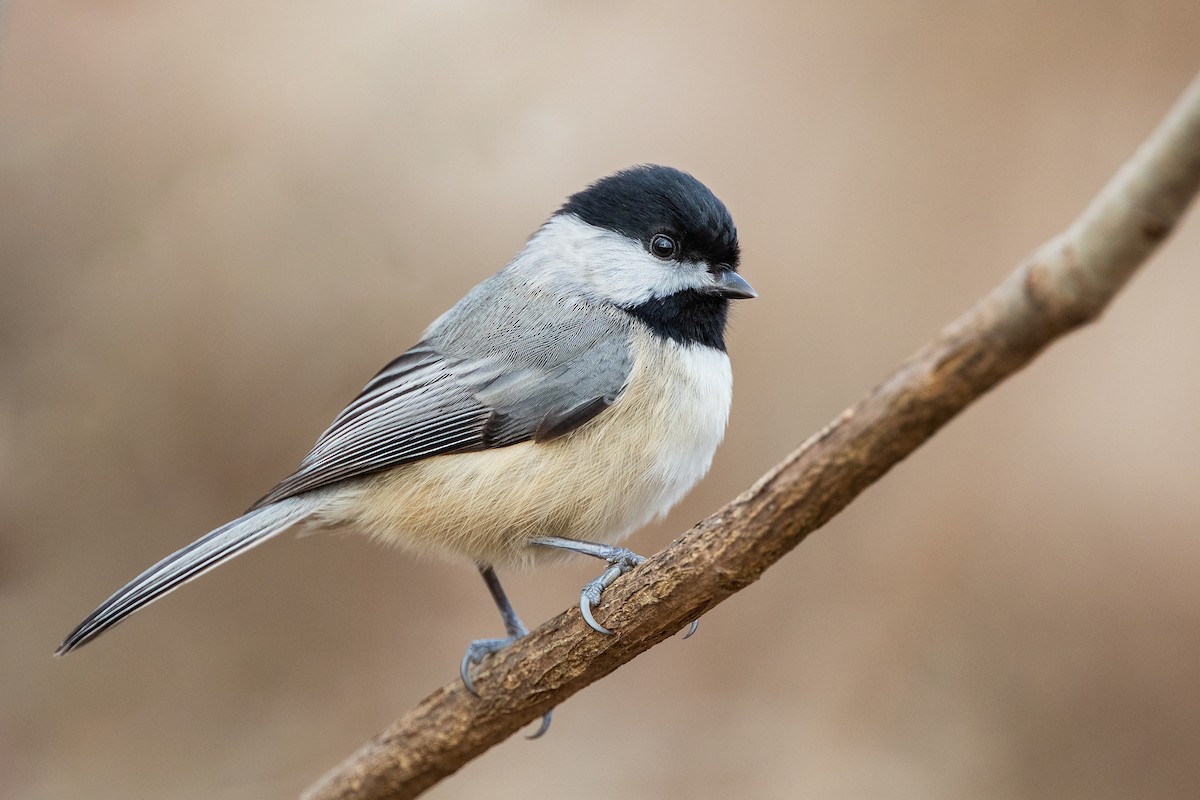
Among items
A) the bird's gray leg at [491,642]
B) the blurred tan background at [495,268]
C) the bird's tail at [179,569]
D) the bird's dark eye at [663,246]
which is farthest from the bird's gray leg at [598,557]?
the blurred tan background at [495,268]

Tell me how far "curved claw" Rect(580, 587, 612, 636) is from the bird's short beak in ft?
2.78

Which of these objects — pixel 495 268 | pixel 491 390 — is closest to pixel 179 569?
pixel 491 390

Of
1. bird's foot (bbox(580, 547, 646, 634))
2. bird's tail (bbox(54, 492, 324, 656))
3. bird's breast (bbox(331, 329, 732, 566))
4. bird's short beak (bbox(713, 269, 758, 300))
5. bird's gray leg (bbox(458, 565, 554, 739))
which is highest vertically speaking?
bird's tail (bbox(54, 492, 324, 656))

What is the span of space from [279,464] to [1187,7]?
12.0 ft

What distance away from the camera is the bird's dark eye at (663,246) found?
2.38 m

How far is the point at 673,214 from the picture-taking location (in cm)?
236

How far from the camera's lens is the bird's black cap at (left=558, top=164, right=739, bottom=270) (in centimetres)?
235

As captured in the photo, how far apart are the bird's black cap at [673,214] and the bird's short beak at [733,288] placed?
0.06 meters

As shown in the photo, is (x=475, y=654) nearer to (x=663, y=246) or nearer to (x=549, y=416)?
(x=549, y=416)

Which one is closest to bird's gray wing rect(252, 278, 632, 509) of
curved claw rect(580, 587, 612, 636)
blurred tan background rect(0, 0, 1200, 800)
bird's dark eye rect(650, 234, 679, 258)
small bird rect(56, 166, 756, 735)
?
small bird rect(56, 166, 756, 735)

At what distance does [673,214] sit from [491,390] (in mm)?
615

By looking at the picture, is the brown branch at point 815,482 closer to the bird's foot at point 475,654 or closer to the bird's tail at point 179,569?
the bird's foot at point 475,654

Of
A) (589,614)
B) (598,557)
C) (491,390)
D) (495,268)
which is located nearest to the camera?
(589,614)

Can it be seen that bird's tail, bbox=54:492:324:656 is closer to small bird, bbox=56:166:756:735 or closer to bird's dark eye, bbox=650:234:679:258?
small bird, bbox=56:166:756:735
